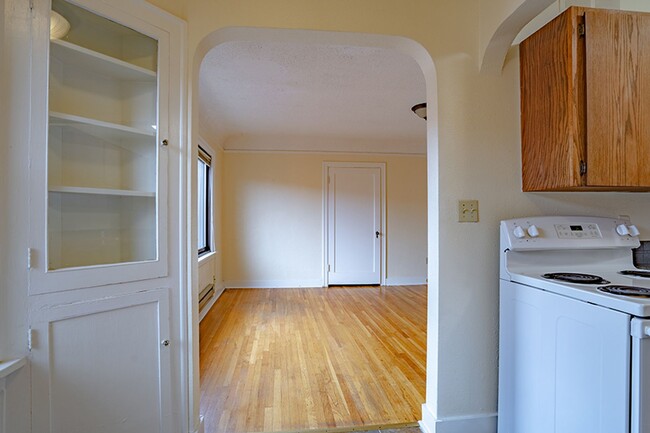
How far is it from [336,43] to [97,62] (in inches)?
43.5

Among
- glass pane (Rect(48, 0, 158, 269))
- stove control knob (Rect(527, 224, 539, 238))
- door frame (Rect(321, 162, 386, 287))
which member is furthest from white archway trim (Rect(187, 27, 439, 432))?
door frame (Rect(321, 162, 386, 287))

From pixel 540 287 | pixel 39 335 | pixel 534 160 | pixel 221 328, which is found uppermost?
pixel 534 160

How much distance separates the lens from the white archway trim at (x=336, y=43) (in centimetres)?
140

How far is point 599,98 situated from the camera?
1268 millimetres

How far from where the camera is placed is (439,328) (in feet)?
4.99

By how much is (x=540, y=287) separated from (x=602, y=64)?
3.29 feet

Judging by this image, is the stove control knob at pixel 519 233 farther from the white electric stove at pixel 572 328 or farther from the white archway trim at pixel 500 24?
the white archway trim at pixel 500 24

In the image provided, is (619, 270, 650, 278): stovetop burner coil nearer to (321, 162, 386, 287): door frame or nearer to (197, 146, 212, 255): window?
(321, 162, 386, 287): door frame

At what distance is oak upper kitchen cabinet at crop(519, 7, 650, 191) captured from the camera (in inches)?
49.6

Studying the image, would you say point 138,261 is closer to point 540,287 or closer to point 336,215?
point 540,287

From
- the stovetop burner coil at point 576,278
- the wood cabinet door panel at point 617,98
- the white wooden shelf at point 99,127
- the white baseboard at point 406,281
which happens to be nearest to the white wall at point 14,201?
the white wooden shelf at point 99,127

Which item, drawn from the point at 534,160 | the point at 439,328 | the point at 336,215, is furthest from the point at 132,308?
the point at 336,215

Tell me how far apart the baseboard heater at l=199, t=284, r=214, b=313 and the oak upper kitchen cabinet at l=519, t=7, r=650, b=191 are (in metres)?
3.42

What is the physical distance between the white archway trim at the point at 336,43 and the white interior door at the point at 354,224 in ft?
10.5
